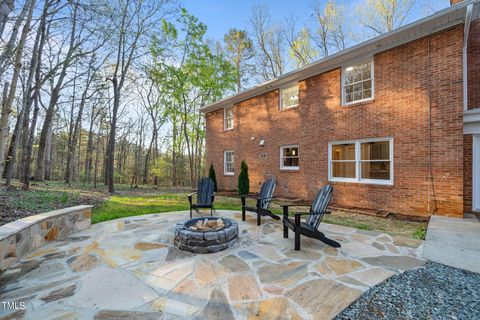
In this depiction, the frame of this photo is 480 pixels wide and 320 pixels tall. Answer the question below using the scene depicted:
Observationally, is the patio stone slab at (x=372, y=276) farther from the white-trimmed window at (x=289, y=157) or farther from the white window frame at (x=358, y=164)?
the white-trimmed window at (x=289, y=157)

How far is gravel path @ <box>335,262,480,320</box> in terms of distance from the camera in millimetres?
1862

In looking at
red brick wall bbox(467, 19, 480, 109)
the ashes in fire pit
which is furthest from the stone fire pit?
red brick wall bbox(467, 19, 480, 109)

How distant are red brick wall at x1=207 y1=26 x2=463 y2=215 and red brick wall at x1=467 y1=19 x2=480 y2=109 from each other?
3.85 feet

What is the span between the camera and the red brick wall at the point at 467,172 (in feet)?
17.5

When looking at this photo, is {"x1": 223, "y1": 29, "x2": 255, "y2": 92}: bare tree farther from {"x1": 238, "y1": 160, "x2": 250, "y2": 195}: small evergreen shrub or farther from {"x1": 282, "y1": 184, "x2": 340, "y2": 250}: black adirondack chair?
{"x1": 282, "y1": 184, "x2": 340, "y2": 250}: black adirondack chair

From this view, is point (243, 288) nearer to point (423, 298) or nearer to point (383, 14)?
point (423, 298)

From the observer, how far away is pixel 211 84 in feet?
47.1

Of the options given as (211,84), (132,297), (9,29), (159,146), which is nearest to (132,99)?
(159,146)

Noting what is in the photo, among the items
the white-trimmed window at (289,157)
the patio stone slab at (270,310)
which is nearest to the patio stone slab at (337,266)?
the patio stone slab at (270,310)

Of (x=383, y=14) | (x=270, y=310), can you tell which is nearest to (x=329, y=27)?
(x=383, y=14)

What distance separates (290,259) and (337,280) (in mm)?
682

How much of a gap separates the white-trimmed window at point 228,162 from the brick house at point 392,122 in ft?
8.93

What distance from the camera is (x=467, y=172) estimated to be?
17.5 ft

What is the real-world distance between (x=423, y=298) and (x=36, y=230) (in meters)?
5.00
